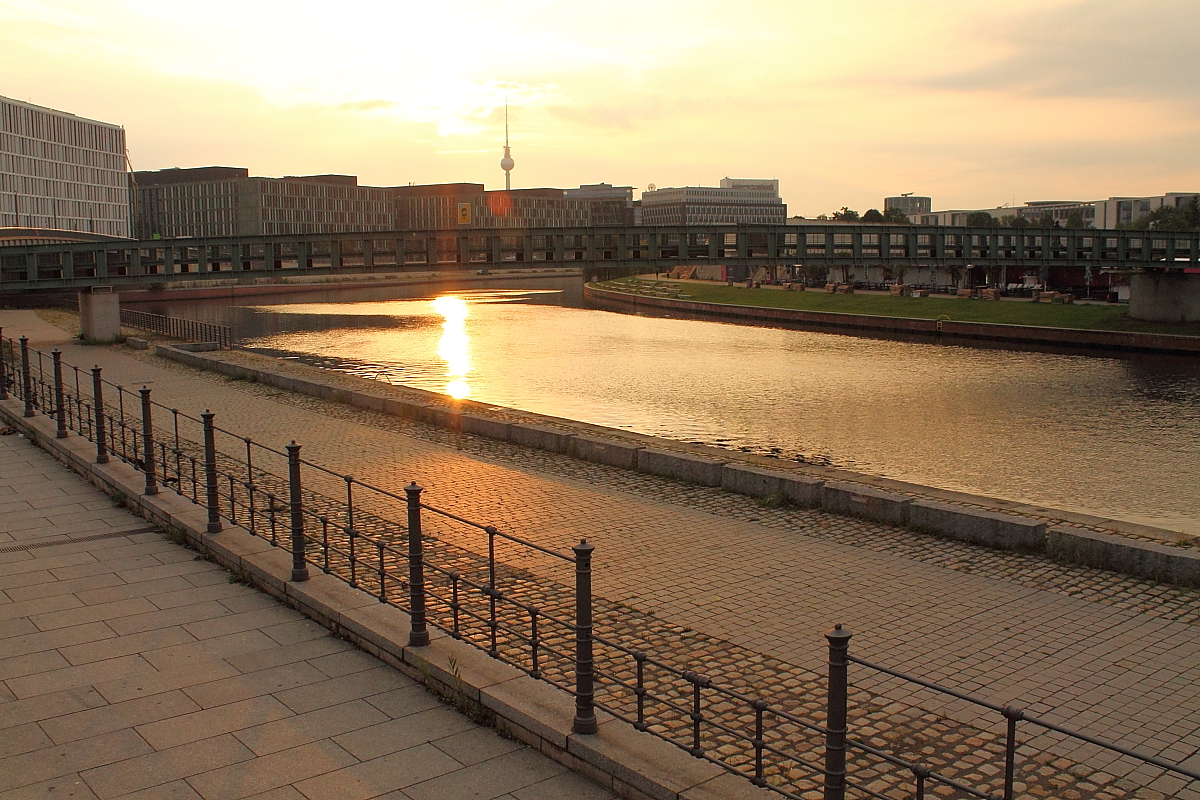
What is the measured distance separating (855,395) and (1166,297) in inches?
1066

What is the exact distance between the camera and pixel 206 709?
6457 mm

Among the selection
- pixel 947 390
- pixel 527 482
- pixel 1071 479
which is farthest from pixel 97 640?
pixel 947 390

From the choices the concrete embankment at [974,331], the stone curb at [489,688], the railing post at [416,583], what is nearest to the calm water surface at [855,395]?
the concrete embankment at [974,331]

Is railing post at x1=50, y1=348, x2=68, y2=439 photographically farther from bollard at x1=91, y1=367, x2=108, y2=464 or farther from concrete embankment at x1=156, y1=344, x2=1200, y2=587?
concrete embankment at x1=156, y1=344, x2=1200, y2=587

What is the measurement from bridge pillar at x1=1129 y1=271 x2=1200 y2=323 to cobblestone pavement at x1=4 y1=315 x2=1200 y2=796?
44.6 metres

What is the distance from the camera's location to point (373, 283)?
402 ft

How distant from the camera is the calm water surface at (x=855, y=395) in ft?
67.2

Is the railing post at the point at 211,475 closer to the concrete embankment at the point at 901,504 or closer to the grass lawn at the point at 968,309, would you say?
the concrete embankment at the point at 901,504

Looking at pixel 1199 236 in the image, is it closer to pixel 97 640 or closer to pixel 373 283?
pixel 97 640

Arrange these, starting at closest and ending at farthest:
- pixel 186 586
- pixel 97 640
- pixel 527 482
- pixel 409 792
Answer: pixel 409 792
pixel 97 640
pixel 186 586
pixel 527 482

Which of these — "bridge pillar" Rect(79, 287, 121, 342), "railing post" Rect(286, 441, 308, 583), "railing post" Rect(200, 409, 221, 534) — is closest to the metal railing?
"bridge pillar" Rect(79, 287, 121, 342)

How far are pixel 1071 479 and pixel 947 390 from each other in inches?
580

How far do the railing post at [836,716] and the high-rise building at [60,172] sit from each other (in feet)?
389

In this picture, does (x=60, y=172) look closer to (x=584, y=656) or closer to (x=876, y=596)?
(x=876, y=596)
